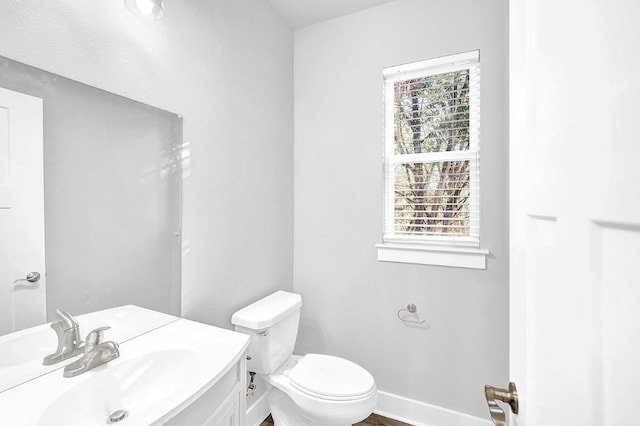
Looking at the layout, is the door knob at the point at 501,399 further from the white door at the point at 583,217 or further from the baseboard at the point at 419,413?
the baseboard at the point at 419,413

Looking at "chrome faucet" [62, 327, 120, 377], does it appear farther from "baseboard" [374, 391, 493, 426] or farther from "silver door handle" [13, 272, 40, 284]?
"baseboard" [374, 391, 493, 426]

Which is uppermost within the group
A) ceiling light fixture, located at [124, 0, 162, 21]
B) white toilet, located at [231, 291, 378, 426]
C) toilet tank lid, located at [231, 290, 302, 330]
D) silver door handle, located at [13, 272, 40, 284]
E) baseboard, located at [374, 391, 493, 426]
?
ceiling light fixture, located at [124, 0, 162, 21]

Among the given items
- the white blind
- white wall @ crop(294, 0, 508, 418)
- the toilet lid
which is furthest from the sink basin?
the white blind

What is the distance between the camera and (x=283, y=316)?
5.29 feet

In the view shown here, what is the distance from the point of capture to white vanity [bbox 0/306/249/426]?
72cm

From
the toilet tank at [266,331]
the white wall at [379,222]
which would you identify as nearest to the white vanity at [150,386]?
the toilet tank at [266,331]

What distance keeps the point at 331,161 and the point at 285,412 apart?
61.6 inches

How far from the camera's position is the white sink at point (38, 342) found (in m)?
0.78

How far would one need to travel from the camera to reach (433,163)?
1.86 metres

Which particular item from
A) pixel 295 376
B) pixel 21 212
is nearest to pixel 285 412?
pixel 295 376

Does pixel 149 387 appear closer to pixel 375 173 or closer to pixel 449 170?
pixel 375 173

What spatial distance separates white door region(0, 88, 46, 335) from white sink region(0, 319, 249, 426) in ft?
0.68

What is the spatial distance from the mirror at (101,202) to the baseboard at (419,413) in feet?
4.87

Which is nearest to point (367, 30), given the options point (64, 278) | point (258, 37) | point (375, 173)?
point (258, 37)
